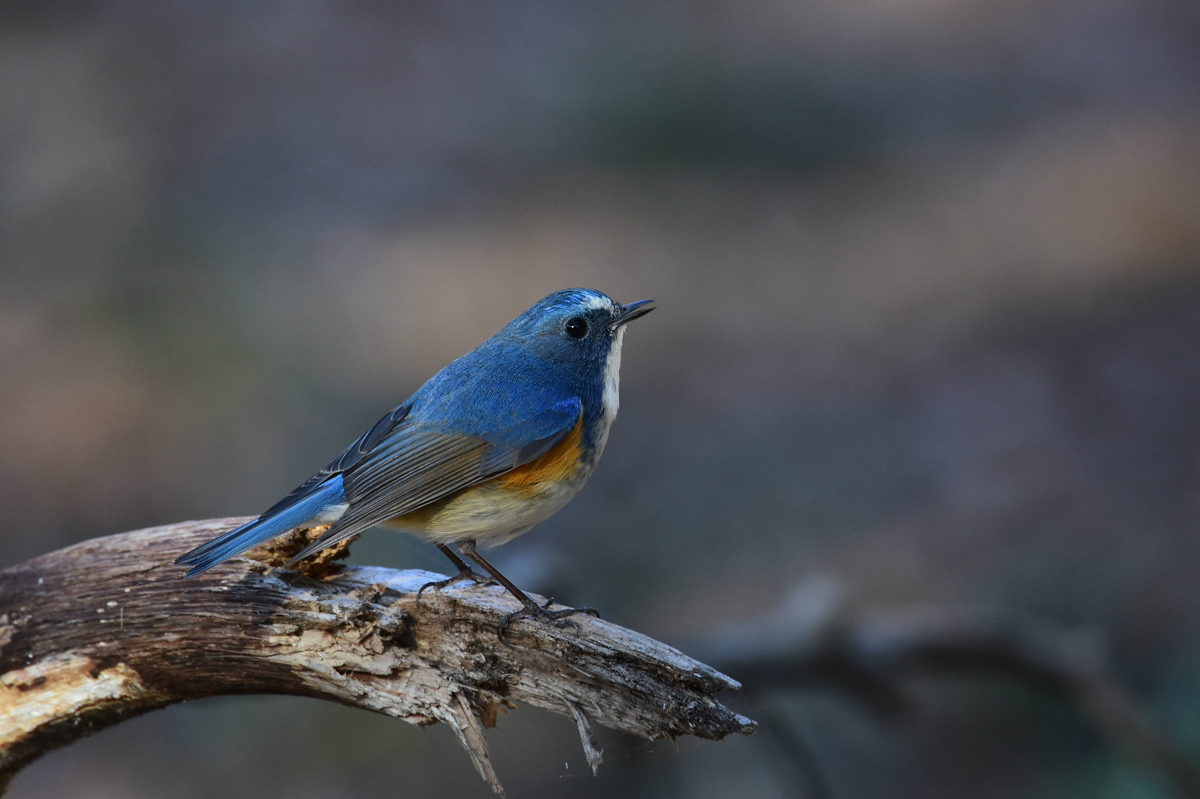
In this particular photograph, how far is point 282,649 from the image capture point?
105 inches

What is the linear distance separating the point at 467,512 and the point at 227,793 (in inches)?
119

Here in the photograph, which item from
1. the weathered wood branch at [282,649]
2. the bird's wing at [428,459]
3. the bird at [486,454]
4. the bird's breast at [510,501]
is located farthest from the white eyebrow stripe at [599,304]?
the weathered wood branch at [282,649]

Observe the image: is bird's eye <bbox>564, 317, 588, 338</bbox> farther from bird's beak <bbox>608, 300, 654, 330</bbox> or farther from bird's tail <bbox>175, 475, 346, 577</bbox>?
bird's tail <bbox>175, 475, 346, 577</bbox>

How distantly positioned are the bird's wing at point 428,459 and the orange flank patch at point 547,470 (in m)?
0.02

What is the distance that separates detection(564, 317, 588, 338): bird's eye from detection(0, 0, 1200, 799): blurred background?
Answer: 923mm

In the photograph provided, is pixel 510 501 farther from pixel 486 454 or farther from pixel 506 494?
pixel 486 454

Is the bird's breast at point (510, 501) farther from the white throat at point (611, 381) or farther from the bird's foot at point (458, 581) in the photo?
the white throat at point (611, 381)

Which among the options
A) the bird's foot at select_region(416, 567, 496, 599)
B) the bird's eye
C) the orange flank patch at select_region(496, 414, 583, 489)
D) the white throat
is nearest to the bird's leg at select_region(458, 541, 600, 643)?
the bird's foot at select_region(416, 567, 496, 599)

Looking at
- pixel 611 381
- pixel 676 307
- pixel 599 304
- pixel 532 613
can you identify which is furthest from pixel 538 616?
pixel 676 307

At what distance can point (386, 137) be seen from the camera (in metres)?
8.31

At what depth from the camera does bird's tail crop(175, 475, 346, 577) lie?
8.54 ft

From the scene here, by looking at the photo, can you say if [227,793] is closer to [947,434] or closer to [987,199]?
[947,434]

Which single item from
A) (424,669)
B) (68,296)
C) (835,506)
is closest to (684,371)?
(835,506)

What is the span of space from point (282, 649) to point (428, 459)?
667 mm
